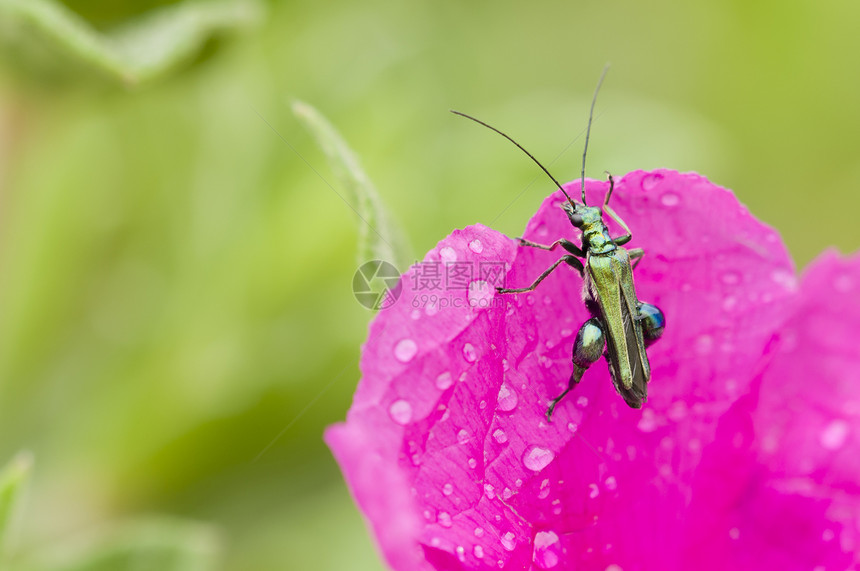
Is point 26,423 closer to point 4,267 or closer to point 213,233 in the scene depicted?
point 4,267

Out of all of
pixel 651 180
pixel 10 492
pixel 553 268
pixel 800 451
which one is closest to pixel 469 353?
pixel 553 268

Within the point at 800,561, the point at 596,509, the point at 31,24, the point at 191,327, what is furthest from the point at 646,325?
the point at 191,327

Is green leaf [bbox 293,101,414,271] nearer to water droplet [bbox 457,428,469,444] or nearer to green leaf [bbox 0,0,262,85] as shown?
water droplet [bbox 457,428,469,444]

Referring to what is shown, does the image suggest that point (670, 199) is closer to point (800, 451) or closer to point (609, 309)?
point (609, 309)

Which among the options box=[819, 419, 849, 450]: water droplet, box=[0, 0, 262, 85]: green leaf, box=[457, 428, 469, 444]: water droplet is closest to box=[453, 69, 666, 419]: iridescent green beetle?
box=[457, 428, 469, 444]: water droplet

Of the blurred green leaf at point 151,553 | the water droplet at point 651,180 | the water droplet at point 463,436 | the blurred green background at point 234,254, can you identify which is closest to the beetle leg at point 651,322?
the water droplet at point 651,180

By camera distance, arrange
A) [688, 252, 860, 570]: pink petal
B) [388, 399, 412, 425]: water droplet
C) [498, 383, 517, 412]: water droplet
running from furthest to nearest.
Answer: [688, 252, 860, 570]: pink petal → [498, 383, 517, 412]: water droplet → [388, 399, 412, 425]: water droplet

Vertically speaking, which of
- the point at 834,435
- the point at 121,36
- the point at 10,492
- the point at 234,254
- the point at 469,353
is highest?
the point at 121,36

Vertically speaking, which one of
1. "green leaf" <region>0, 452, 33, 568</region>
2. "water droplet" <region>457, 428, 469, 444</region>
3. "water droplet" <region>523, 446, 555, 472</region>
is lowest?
"water droplet" <region>523, 446, 555, 472</region>
